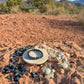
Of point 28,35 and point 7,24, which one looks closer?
point 28,35

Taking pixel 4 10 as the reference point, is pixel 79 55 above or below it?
below

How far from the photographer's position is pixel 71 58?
2996 millimetres

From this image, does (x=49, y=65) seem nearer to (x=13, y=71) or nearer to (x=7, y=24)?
(x=13, y=71)

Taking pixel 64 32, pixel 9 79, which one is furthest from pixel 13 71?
pixel 64 32

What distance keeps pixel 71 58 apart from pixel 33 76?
1248mm

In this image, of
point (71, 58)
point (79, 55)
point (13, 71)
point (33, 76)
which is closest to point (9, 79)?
point (13, 71)

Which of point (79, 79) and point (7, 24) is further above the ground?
point (7, 24)

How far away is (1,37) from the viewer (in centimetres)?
432

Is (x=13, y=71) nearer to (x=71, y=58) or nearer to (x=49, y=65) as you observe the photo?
(x=49, y=65)

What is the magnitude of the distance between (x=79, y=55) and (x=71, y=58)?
1.11 feet

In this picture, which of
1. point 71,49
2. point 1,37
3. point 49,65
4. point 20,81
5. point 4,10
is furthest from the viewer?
point 4,10

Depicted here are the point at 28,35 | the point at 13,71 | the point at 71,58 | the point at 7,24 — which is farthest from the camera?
the point at 7,24

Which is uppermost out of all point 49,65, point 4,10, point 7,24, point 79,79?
point 4,10

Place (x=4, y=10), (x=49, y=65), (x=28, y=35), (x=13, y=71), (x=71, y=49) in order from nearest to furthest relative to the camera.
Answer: (x=13, y=71) → (x=49, y=65) → (x=71, y=49) → (x=28, y=35) → (x=4, y=10)
